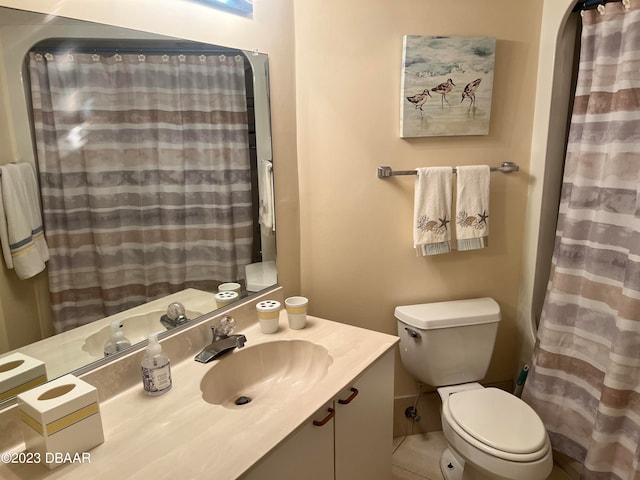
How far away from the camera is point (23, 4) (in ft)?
3.20

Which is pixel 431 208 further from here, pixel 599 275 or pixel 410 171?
pixel 599 275

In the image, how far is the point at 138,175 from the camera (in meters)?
1.27

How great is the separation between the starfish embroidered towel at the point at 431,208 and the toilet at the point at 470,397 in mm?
320

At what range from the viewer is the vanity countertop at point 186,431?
3.01 ft

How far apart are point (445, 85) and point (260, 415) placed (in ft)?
4.97

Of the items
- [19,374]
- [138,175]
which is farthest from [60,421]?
[138,175]

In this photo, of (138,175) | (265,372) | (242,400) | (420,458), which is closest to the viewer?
(138,175)

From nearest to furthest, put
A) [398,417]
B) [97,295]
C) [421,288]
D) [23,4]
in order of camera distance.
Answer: [23,4]
[97,295]
[421,288]
[398,417]

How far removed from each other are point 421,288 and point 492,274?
376 millimetres

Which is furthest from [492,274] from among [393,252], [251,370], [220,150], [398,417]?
[220,150]

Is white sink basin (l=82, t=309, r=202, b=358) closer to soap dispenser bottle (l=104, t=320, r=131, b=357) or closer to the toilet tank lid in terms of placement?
soap dispenser bottle (l=104, t=320, r=131, b=357)

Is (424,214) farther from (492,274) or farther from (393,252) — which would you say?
(492,274)

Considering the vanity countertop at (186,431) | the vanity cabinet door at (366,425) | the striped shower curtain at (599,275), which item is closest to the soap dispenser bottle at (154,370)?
the vanity countertop at (186,431)

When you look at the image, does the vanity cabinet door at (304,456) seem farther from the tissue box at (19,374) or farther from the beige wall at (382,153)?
the beige wall at (382,153)
